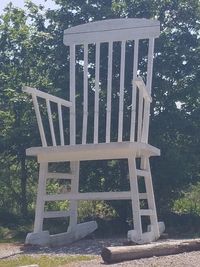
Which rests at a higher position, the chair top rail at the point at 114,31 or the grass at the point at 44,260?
the chair top rail at the point at 114,31

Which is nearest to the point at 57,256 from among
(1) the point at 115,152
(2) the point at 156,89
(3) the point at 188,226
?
(1) the point at 115,152

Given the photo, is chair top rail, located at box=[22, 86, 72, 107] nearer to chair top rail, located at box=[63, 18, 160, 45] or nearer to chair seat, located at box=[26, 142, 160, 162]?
chair seat, located at box=[26, 142, 160, 162]

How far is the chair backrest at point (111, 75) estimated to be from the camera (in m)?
7.35

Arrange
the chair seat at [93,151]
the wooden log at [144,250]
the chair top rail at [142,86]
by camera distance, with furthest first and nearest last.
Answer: the chair seat at [93,151] < the chair top rail at [142,86] < the wooden log at [144,250]

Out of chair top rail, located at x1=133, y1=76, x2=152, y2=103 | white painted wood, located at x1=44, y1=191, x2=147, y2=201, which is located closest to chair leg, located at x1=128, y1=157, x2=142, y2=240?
white painted wood, located at x1=44, y1=191, x2=147, y2=201

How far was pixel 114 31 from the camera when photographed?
8.06 m

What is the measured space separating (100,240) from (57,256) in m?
1.79

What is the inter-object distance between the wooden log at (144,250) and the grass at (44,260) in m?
0.40

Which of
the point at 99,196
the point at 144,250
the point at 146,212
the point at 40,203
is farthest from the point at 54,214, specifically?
the point at 144,250

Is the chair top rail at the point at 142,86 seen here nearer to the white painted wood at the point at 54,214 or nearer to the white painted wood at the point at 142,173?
the white painted wood at the point at 142,173

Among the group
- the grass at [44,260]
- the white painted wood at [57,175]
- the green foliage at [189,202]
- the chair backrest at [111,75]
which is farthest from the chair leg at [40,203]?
the green foliage at [189,202]

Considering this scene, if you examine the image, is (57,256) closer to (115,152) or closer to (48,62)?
(115,152)

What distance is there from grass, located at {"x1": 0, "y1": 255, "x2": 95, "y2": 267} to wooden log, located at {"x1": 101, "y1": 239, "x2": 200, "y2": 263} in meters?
0.40

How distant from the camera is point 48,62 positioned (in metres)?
10.7
